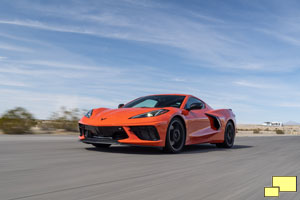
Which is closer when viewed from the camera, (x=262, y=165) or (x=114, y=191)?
(x=114, y=191)

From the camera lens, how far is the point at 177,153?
274 inches

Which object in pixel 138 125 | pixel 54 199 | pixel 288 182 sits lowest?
pixel 54 199

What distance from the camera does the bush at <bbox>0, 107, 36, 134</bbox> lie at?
46.3 ft

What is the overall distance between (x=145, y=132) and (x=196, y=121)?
1692 mm

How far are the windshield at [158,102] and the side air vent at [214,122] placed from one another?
1022 mm

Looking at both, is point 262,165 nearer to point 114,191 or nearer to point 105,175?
point 105,175

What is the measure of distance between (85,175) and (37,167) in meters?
0.84

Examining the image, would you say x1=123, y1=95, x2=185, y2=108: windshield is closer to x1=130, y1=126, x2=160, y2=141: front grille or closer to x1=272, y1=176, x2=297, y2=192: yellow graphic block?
x1=130, y1=126, x2=160, y2=141: front grille

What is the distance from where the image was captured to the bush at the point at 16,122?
14.1 m

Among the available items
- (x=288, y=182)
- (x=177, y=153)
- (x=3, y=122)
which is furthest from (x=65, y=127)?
(x=288, y=182)

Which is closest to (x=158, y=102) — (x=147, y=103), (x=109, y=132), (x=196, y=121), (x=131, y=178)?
(x=147, y=103)

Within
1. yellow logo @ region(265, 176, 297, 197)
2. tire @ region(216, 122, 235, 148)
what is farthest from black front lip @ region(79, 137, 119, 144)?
yellow logo @ region(265, 176, 297, 197)

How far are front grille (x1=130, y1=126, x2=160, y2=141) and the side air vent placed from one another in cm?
235

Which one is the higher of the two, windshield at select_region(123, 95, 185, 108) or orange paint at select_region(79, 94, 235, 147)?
windshield at select_region(123, 95, 185, 108)
